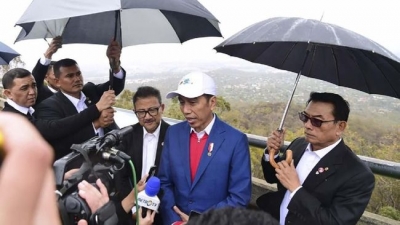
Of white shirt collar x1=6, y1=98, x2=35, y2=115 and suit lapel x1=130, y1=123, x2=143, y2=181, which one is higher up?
white shirt collar x1=6, y1=98, x2=35, y2=115

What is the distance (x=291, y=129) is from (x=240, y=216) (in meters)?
3.42

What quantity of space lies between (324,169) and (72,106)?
2049 millimetres

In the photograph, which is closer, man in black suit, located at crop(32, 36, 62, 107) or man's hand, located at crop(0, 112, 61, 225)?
man's hand, located at crop(0, 112, 61, 225)

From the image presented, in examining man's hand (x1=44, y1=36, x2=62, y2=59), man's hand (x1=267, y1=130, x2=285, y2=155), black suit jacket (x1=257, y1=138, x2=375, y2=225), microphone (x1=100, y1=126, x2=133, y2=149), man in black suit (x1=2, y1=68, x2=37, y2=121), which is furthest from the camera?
man's hand (x1=44, y1=36, x2=62, y2=59)

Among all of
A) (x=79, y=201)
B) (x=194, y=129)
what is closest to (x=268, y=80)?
(x=194, y=129)

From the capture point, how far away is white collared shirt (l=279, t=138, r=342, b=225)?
2.28m

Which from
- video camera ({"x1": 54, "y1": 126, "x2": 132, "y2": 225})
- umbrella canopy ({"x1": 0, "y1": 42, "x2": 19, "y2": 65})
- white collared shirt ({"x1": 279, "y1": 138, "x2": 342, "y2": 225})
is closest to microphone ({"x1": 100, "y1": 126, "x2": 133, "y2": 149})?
video camera ({"x1": 54, "y1": 126, "x2": 132, "y2": 225})

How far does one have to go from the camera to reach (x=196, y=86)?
2334 millimetres

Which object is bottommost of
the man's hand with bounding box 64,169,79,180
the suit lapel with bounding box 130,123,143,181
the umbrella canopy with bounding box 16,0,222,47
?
the suit lapel with bounding box 130,123,143,181

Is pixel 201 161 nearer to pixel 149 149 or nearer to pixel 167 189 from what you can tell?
pixel 167 189

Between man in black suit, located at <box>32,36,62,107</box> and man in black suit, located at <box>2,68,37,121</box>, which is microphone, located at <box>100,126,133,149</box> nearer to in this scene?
man in black suit, located at <box>2,68,37,121</box>

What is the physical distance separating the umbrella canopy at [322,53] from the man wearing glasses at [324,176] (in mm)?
380

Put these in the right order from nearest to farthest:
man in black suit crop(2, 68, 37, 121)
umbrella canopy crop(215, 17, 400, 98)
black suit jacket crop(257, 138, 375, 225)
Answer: umbrella canopy crop(215, 17, 400, 98) < black suit jacket crop(257, 138, 375, 225) < man in black suit crop(2, 68, 37, 121)

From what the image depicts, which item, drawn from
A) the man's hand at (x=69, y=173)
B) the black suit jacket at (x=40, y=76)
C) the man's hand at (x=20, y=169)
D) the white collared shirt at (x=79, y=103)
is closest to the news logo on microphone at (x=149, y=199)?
the man's hand at (x=69, y=173)
